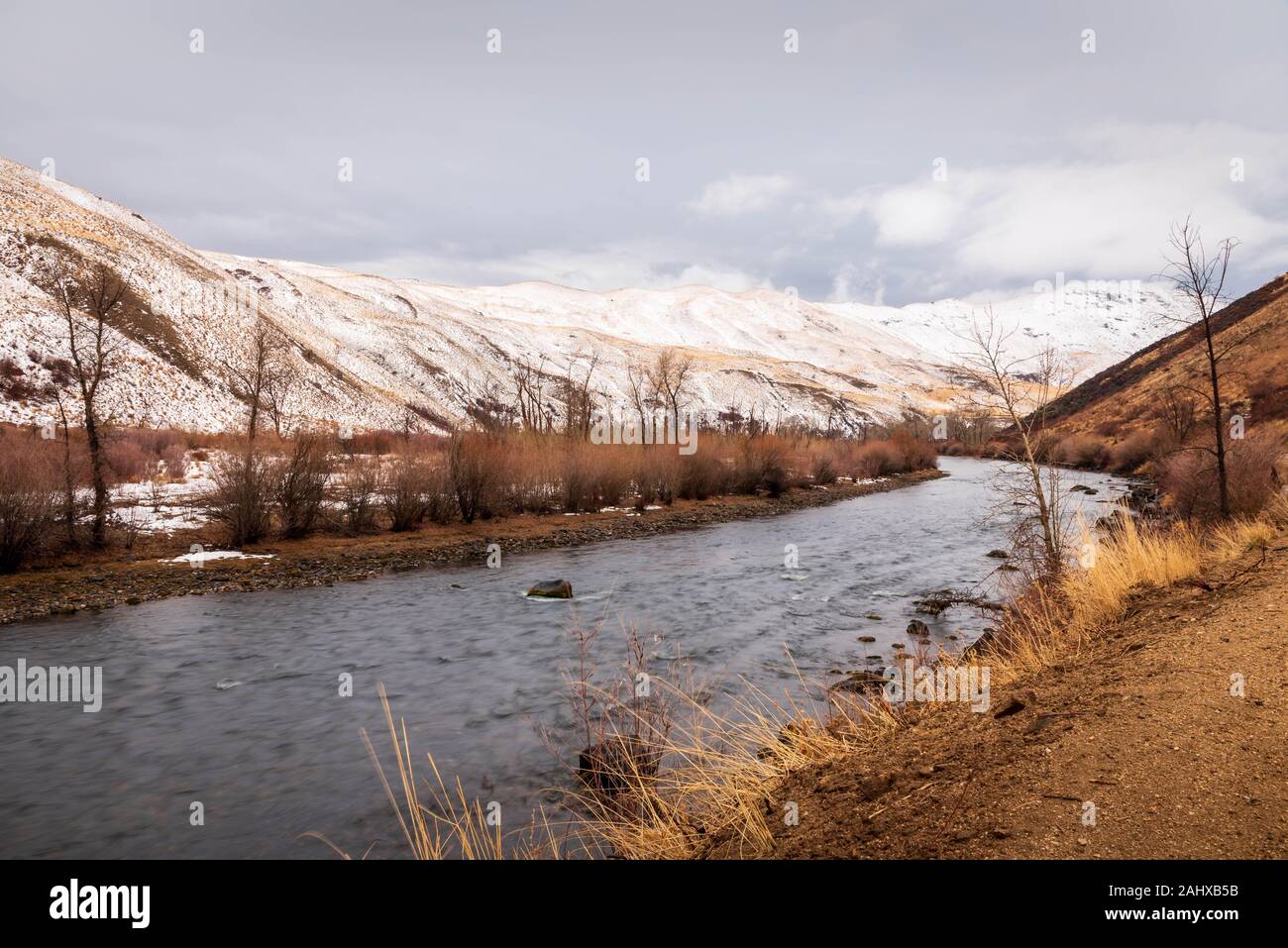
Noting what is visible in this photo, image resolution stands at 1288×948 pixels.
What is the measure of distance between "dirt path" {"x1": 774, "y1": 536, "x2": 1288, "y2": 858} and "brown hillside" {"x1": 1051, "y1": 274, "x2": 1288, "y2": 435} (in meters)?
32.9

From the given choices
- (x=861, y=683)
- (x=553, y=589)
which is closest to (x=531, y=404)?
(x=553, y=589)

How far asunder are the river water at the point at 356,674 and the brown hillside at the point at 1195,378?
27.2m

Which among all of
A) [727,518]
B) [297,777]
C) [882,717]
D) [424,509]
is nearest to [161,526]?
[424,509]

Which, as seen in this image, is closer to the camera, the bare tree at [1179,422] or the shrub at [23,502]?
the shrub at [23,502]

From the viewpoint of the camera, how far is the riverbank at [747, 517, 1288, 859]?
3824mm

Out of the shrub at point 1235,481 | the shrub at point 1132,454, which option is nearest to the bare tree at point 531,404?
the shrub at point 1235,481

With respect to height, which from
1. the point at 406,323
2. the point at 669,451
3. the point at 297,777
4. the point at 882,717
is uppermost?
the point at 406,323

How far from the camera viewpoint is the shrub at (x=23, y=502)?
56.4 ft

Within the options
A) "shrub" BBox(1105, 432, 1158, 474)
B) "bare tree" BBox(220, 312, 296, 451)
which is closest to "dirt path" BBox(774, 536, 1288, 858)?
"shrub" BBox(1105, 432, 1158, 474)

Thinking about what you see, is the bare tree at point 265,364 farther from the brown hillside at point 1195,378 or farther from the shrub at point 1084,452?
the brown hillside at point 1195,378

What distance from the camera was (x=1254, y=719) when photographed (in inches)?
188

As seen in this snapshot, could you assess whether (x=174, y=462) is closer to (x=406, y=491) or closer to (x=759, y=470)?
(x=406, y=491)
